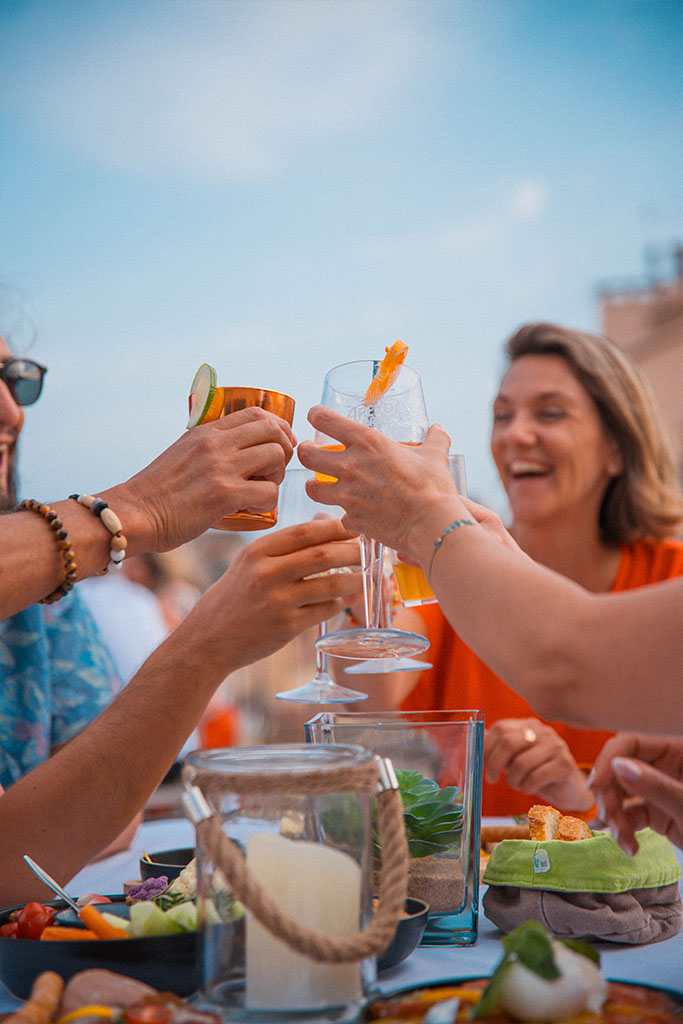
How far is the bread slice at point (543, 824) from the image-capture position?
3.77 feet

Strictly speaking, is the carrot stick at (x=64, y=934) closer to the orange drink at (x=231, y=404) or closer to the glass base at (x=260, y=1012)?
the glass base at (x=260, y=1012)

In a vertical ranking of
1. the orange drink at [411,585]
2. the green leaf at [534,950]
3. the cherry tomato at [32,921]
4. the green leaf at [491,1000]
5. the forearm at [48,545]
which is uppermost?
the forearm at [48,545]

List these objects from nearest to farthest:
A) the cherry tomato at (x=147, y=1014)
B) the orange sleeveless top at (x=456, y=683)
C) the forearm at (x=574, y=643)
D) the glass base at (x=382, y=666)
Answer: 1. the cherry tomato at (x=147, y=1014)
2. the forearm at (x=574, y=643)
3. the glass base at (x=382, y=666)
4. the orange sleeveless top at (x=456, y=683)

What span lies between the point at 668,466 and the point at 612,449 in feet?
0.96

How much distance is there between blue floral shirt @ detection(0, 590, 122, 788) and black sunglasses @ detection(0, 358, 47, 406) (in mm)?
466

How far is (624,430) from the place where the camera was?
3250 mm

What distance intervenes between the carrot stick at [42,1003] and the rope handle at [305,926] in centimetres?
17

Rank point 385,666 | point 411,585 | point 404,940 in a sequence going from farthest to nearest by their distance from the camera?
point 411,585 → point 385,666 → point 404,940

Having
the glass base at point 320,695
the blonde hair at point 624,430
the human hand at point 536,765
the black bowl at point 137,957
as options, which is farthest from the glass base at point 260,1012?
the blonde hair at point 624,430

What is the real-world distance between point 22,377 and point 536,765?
1.38m

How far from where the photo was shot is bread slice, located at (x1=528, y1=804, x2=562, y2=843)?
1150 mm

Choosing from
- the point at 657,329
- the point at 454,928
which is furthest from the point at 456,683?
the point at 657,329

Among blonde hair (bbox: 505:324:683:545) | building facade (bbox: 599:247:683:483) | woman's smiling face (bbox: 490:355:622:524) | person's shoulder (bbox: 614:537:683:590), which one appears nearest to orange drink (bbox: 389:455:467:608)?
woman's smiling face (bbox: 490:355:622:524)

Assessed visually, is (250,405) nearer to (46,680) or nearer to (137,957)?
(137,957)
